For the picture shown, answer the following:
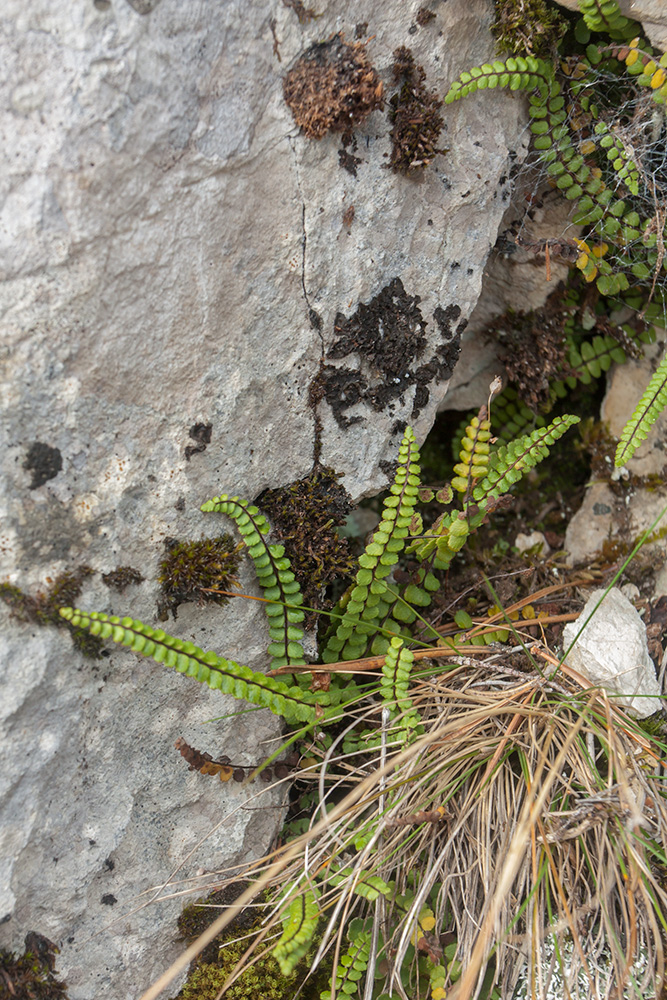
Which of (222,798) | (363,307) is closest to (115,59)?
(363,307)

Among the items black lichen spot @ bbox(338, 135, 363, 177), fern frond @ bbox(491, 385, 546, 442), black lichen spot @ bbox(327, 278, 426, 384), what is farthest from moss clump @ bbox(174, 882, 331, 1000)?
black lichen spot @ bbox(338, 135, 363, 177)

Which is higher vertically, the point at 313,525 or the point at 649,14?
the point at 649,14

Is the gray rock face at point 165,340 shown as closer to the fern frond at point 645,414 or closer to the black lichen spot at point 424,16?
the black lichen spot at point 424,16

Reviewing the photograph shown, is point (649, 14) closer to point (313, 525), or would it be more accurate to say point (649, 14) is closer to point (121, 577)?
point (313, 525)

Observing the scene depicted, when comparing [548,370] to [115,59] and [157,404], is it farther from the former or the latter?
[115,59]

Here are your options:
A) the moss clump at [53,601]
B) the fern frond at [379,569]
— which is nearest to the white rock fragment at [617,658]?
the fern frond at [379,569]

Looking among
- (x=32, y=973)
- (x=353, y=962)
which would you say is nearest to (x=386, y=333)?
(x=353, y=962)
